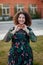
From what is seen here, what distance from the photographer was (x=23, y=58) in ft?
13.8

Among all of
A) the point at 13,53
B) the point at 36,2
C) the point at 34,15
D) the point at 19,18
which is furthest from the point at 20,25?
the point at 36,2

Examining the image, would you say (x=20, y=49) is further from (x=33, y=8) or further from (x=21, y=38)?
(x=33, y=8)

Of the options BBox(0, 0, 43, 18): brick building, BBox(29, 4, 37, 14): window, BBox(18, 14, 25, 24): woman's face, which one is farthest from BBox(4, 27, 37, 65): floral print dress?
BBox(29, 4, 37, 14): window

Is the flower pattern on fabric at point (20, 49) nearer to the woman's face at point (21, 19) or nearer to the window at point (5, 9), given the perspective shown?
the woman's face at point (21, 19)

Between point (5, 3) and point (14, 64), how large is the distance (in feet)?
88.3

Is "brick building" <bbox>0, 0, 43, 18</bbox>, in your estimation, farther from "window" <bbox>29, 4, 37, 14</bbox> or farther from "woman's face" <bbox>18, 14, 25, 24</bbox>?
"woman's face" <bbox>18, 14, 25, 24</bbox>

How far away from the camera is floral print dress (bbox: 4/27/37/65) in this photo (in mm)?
4129

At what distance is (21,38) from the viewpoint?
4.12 m

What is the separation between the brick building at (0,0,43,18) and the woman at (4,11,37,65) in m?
25.8

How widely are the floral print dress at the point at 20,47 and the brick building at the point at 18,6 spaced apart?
84.6 ft

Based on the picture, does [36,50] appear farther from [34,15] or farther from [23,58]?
[34,15]

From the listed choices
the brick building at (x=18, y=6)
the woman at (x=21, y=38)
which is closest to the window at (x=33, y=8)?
the brick building at (x=18, y=6)

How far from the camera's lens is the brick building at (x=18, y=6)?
30359mm

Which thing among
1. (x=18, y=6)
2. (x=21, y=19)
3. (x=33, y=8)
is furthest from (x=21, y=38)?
(x=33, y=8)
